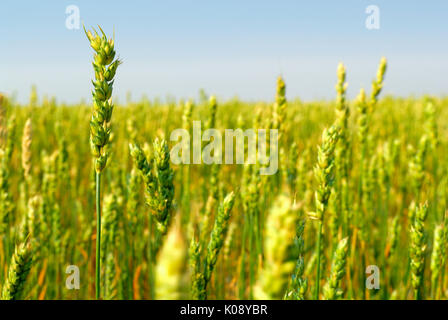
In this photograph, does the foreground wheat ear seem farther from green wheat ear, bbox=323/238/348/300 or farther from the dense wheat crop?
green wheat ear, bbox=323/238/348/300

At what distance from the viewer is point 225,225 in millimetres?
1191

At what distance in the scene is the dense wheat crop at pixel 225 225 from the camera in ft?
3.15

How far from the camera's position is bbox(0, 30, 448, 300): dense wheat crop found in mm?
959

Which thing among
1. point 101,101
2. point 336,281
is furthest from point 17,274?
point 336,281

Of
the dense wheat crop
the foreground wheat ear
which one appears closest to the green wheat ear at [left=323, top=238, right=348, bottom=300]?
the dense wheat crop

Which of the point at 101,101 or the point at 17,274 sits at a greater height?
the point at 101,101

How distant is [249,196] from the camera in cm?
177

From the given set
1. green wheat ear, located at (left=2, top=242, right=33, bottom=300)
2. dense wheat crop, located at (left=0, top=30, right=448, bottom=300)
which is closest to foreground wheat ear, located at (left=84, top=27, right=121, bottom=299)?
dense wheat crop, located at (left=0, top=30, right=448, bottom=300)

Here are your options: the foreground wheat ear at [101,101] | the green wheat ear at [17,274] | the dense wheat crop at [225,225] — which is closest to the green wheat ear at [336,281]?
the dense wheat crop at [225,225]

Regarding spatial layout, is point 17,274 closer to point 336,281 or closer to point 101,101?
point 101,101

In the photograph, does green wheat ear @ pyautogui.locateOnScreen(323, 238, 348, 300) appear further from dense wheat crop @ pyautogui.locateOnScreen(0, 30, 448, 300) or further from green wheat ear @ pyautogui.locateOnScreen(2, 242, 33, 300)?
green wheat ear @ pyautogui.locateOnScreen(2, 242, 33, 300)

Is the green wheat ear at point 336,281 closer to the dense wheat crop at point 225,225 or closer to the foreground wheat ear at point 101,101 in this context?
the dense wheat crop at point 225,225

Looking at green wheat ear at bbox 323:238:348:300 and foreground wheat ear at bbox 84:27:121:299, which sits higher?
foreground wheat ear at bbox 84:27:121:299
